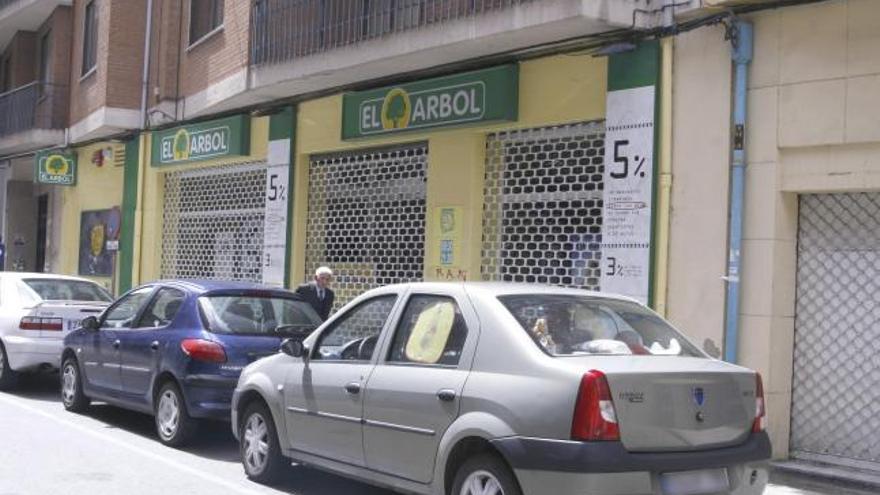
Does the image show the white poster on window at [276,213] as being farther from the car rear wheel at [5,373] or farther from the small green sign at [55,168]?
the small green sign at [55,168]

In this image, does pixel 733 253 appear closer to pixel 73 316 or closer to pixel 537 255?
pixel 537 255

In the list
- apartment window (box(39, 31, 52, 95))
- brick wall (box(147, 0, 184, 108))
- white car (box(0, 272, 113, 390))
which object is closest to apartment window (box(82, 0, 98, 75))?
apartment window (box(39, 31, 52, 95))

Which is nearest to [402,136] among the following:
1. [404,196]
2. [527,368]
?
[404,196]

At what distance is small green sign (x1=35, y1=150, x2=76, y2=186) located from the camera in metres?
20.9

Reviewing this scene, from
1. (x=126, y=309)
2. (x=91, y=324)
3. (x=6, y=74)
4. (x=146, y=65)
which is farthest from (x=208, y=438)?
(x=6, y=74)

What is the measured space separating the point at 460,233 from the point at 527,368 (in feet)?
21.3

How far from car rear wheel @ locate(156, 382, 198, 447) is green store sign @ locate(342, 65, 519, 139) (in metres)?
4.65

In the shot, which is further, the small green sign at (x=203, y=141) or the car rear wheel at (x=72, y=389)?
the small green sign at (x=203, y=141)

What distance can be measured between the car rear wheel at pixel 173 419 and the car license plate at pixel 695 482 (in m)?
4.81

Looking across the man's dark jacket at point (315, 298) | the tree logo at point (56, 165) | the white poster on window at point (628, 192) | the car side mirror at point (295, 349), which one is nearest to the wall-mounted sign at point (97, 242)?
the tree logo at point (56, 165)

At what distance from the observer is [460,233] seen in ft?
38.0

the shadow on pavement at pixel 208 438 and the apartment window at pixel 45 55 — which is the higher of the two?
the apartment window at pixel 45 55

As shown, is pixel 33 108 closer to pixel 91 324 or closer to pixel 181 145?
pixel 181 145

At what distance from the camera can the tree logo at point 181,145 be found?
17047 mm
